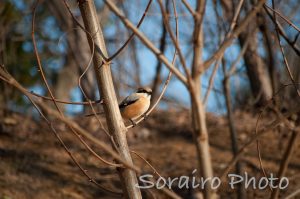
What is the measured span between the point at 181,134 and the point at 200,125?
585 cm

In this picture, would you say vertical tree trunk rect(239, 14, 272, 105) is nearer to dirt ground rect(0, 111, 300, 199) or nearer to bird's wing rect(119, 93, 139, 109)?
dirt ground rect(0, 111, 300, 199)

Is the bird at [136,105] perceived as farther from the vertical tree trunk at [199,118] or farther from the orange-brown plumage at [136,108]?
the vertical tree trunk at [199,118]

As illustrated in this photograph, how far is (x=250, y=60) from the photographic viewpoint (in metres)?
6.05

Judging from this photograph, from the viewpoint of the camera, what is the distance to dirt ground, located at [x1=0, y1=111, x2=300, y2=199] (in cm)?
574

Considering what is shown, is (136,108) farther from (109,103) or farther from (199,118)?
(199,118)

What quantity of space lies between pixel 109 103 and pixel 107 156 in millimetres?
4351

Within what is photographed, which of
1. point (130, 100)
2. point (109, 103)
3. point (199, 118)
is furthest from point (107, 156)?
point (199, 118)

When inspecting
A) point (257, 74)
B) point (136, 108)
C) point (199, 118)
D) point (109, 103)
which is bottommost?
point (199, 118)

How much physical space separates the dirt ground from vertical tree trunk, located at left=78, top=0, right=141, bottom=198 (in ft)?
8.15

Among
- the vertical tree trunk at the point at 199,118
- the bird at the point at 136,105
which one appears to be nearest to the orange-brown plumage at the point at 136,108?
the bird at the point at 136,105

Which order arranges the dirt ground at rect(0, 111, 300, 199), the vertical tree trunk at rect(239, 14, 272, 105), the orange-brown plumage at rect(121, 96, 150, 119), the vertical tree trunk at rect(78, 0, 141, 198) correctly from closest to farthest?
the vertical tree trunk at rect(78, 0, 141, 198), the orange-brown plumage at rect(121, 96, 150, 119), the dirt ground at rect(0, 111, 300, 199), the vertical tree trunk at rect(239, 14, 272, 105)

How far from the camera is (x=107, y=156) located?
6844 mm

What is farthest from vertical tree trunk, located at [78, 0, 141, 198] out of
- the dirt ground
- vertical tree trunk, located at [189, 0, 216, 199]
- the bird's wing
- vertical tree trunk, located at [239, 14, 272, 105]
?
vertical tree trunk, located at [239, 14, 272, 105]

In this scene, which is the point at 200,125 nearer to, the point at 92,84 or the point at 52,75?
the point at 92,84
